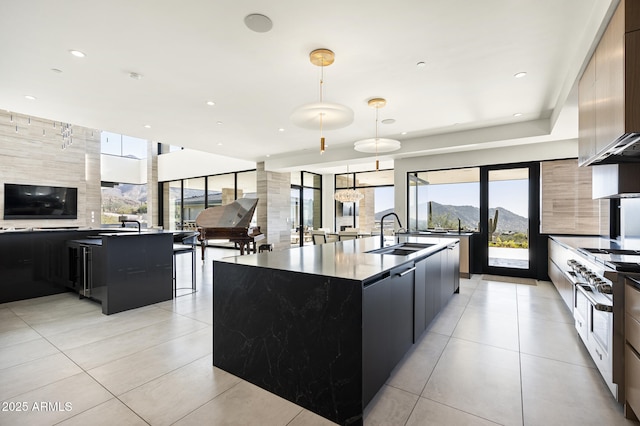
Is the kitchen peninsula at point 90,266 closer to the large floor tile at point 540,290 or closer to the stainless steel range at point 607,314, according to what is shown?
the stainless steel range at point 607,314

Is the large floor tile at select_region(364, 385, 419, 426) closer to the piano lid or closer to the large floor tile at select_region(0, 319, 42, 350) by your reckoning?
the large floor tile at select_region(0, 319, 42, 350)

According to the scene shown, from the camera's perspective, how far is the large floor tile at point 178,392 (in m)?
1.85

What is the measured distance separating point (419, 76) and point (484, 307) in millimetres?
3134

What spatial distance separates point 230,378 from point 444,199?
6174 mm

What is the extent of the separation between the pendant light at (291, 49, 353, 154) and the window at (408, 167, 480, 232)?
4476 millimetres

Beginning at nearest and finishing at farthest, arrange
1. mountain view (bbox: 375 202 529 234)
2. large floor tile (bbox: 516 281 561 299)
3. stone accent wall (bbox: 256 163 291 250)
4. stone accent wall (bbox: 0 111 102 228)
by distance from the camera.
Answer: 1. large floor tile (bbox: 516 281 561 299)
2. mountain view (bbox: 375 202 529 234)
3. stone accent wall (bbox: 0 111 102 228)
4. stone accent wall (bbox: 256 163 291 250)

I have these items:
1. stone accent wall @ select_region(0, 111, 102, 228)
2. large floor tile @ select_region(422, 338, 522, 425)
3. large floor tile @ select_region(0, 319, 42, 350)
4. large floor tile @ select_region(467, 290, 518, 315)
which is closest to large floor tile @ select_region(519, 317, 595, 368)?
large floor tile @ select_region(422, 338, 522, 425)

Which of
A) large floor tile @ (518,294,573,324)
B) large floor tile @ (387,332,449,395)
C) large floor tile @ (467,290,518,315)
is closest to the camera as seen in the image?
large floor tile @ (387,332,449,395)

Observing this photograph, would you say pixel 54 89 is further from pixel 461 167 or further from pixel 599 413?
pixel 461 167

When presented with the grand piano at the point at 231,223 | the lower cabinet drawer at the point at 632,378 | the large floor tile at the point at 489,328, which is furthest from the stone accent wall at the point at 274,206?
the lower cabinet drawer at the point at 632,378

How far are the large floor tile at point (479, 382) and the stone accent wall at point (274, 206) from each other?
23.8 ft

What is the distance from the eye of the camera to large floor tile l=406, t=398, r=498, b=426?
5.78ft

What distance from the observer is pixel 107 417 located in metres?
1.80

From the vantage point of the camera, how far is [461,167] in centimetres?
664
